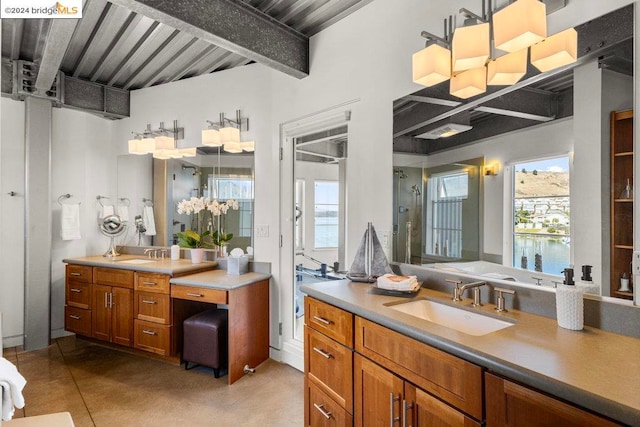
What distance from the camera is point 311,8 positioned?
248 cm

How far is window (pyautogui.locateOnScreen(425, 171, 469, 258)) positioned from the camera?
189 centimetres

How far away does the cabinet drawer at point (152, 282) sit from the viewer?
118 inches

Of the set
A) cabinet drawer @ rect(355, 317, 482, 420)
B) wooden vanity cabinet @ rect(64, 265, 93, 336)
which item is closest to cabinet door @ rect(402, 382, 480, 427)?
cabinet drawer @ rect(355, 317, 482, 420)

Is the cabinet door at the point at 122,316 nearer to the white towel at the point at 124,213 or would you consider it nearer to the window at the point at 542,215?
the white towel at the point at 124,213

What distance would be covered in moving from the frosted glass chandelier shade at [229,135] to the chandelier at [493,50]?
6.51 ft

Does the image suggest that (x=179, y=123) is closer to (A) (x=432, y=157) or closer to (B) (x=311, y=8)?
(B) (x=311, y=8)

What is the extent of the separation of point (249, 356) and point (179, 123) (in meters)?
2.55

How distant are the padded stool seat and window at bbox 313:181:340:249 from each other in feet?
3.45

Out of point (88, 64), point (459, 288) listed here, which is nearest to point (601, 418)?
point (459, 288)

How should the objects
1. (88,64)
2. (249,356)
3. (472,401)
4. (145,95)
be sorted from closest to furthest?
(472,401) → (249,356) → (88,64) → (145,95)

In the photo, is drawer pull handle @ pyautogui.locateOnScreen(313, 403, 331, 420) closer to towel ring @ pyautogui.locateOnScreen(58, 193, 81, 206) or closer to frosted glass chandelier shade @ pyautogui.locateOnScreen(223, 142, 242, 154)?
frosted glass chandelier shade @ pyautogui.locateOnScreen(223, 142, 242, 154)

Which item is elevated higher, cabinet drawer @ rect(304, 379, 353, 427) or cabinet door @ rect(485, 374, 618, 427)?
cabinet door @ rect(485, 374, 618, 427)

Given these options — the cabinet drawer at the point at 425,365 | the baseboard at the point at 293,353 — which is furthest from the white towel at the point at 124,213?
the cabinet drawer at the point at 425,365

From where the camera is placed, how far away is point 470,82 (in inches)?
67.2
